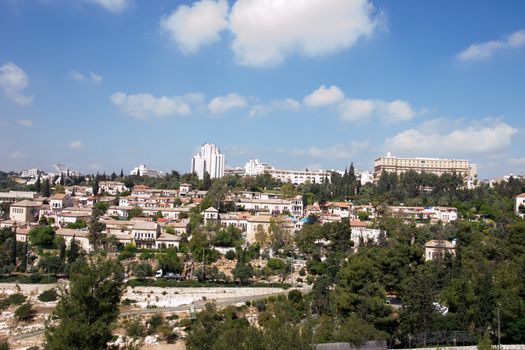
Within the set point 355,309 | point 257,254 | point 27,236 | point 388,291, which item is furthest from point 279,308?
point 27,236

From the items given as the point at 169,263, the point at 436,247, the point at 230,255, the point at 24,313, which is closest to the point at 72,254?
the point at 169,263

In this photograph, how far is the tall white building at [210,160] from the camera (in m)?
79.1

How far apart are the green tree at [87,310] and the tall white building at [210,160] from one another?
68.5m

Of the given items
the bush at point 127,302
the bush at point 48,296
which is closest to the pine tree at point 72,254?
the bush at point 48,296

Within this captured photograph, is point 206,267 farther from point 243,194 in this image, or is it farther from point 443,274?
point 243,194

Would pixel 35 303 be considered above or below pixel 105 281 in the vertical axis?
below

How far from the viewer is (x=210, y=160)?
79750mm

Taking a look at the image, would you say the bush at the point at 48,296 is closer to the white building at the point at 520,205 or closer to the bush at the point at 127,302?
the bush at the point at 127,302

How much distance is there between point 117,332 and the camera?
19.4 m

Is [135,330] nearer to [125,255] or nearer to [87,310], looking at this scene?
[87,310]

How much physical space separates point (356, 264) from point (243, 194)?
2816 cm

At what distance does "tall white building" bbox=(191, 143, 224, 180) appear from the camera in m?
79.1

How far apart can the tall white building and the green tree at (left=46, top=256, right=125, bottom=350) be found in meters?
68.5

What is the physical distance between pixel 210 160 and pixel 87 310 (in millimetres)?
69703
